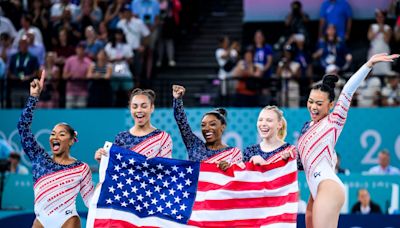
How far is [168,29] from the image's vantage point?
19922 mm

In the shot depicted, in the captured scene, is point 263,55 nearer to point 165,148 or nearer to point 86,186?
point 165,148

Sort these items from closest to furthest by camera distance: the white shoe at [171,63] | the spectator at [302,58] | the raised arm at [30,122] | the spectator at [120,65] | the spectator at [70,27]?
the raised arm at [30,122] < the spectator at [302,58] < the spectator at [120,65] < the spectator at [70,27] < the white shoe at [171,63]

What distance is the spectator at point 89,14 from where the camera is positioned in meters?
19.9

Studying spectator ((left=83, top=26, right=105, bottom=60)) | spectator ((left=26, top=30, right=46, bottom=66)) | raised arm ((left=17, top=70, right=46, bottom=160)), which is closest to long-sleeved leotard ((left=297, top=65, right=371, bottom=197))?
raised arm ((left=17, top=70, right=46, bottom=160))

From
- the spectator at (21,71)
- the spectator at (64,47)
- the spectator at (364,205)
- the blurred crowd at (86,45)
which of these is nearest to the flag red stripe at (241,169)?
the spectator at (364,205)

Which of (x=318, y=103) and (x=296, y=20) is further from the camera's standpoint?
(x=296, y=20)

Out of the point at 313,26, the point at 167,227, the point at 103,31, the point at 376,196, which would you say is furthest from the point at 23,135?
the point at 313,26

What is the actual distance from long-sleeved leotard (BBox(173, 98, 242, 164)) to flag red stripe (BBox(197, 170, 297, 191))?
0.52m

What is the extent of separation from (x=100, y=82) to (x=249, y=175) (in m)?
7.22

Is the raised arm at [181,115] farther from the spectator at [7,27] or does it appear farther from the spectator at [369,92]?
the spectator at [7,27]

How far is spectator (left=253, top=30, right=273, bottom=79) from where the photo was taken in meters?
18.5

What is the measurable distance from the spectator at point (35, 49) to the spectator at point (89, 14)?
955 millimetres

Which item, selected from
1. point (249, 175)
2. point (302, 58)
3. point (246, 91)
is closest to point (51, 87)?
point (246, 91)

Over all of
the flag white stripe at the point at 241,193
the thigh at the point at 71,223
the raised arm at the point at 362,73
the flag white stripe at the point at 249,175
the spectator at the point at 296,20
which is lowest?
the thigh at the point at 71,223
